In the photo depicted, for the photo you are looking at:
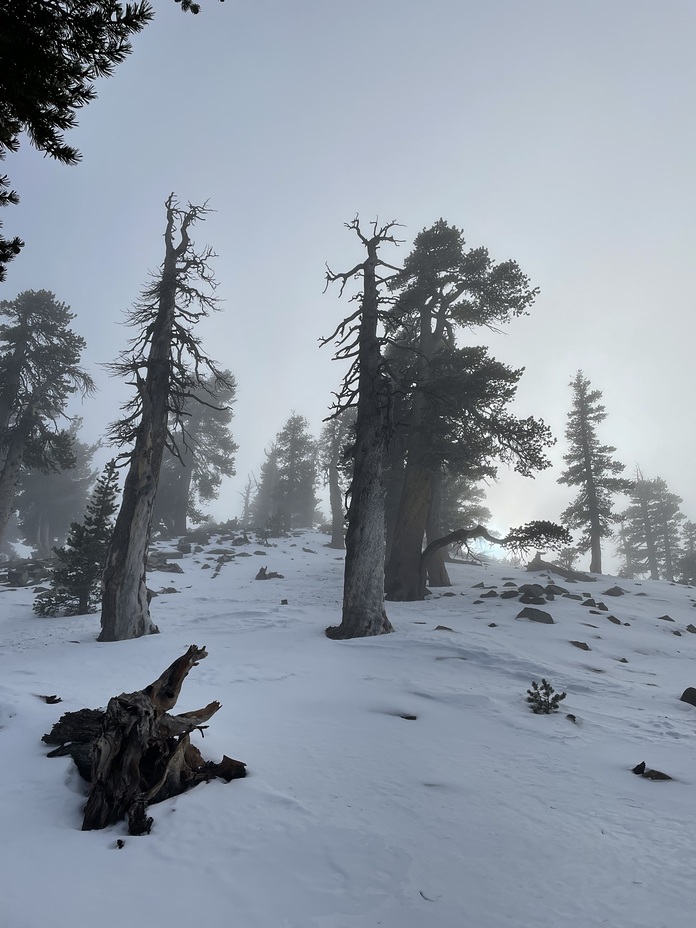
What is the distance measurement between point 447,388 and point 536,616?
22.7 ft

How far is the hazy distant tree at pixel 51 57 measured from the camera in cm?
240

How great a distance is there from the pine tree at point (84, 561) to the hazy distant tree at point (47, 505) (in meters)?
23.5

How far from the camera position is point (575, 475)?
102 feet

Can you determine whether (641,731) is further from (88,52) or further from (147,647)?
(147,647)

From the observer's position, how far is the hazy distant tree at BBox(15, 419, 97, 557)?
35406 millimetres

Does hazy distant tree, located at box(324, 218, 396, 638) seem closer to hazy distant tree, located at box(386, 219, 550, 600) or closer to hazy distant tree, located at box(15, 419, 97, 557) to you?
hazy distant tree, located at box(386, 219, 550, 600)

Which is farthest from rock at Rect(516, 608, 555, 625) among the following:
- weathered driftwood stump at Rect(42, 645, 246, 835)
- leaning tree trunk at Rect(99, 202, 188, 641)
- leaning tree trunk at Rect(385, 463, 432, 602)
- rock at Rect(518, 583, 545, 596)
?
weathered driftwood stump at Rect(42, 645, 246, 835)

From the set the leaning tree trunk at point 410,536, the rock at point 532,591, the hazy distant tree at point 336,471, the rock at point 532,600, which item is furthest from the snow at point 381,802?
the hazy distant tree at point 336,471

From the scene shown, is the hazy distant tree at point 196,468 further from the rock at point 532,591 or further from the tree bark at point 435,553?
the rock at point 532,591

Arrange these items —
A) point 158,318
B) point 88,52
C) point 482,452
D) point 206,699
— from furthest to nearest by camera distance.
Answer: point 482,452 < point 158,318 < point 206,699 < point 88,52

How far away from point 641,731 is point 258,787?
402 centimetres

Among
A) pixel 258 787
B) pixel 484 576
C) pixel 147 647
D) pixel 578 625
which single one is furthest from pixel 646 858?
pixel 484 576

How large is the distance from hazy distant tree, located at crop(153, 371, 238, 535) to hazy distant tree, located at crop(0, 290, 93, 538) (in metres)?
11.6

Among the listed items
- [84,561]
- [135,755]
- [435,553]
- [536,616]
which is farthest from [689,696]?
[84,561]
